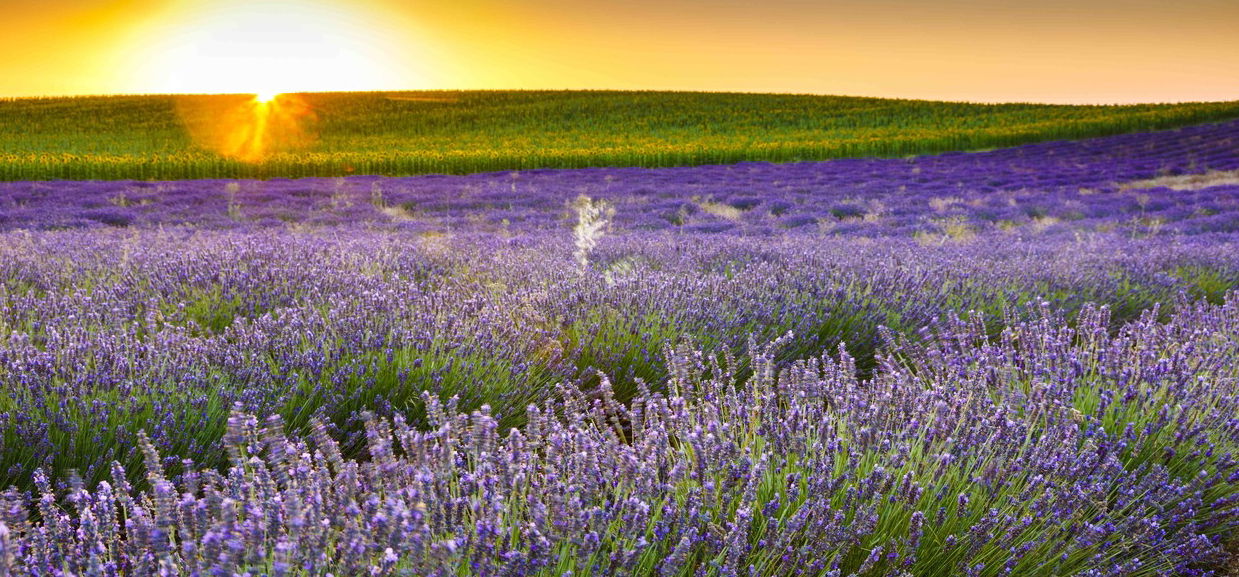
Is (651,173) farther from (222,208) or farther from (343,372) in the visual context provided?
(343,372)

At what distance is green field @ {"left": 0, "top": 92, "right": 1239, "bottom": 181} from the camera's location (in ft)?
81.8

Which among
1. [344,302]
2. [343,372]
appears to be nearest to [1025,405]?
[343,372]

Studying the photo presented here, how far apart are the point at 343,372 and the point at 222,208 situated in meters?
11.4

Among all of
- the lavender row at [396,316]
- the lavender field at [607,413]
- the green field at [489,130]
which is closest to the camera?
the lavender field at [607,413]

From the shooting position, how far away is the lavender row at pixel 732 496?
1267 mm

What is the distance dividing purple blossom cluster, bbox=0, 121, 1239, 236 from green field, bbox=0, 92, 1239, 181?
665cm

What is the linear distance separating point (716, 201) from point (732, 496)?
13.1 m

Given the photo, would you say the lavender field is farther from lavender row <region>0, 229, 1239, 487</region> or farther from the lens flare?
the lens flare

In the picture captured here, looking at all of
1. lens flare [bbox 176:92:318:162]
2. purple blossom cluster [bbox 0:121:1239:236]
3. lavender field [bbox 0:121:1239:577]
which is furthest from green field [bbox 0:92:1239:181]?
lavender field [bbox 0:121:1239:577]

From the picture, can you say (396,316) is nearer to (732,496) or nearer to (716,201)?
(732,496)

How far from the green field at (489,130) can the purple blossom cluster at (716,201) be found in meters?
6.65

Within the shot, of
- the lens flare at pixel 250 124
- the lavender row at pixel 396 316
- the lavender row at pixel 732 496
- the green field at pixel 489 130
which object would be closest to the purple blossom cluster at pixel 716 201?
the lavender row at pixel 396 316

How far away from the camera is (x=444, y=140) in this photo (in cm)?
3200

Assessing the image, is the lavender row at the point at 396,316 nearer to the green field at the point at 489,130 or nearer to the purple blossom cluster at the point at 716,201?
the purple blossom cluster at the point at 716,201
